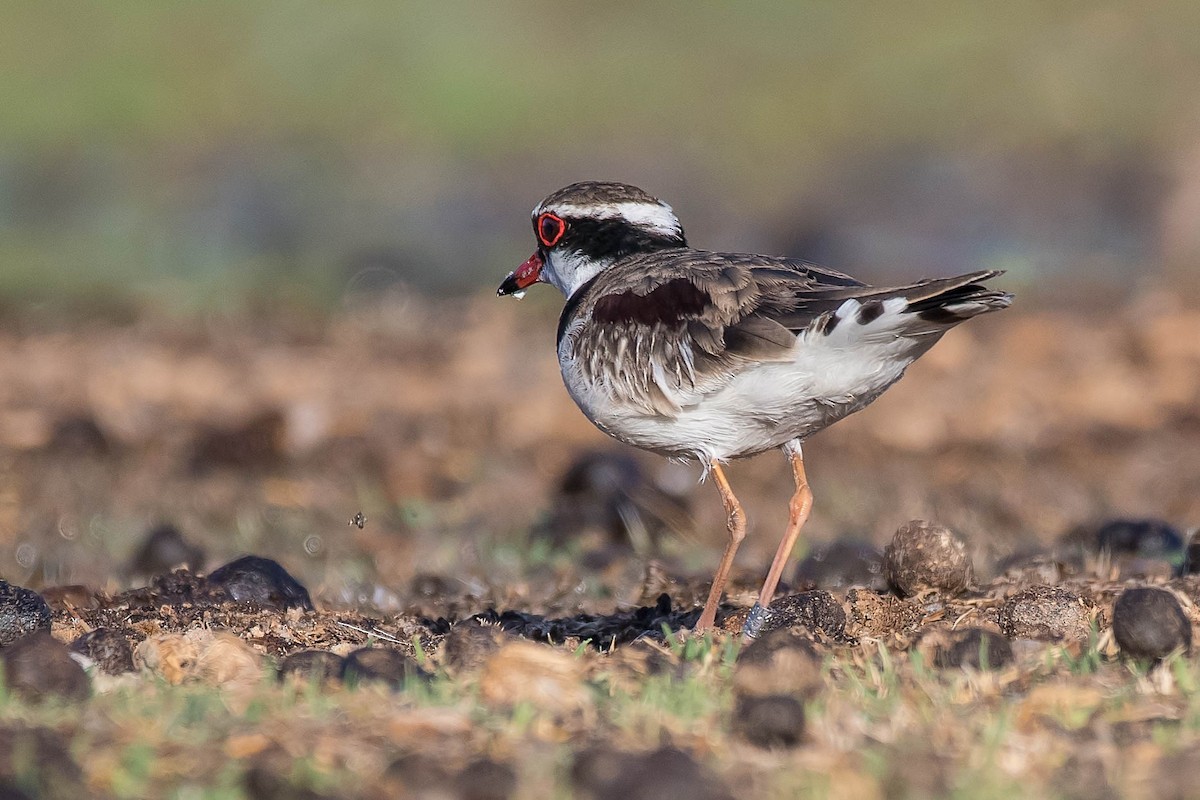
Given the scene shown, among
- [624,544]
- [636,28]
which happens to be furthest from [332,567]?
[636,28]

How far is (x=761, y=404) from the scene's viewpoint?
597 centimetres

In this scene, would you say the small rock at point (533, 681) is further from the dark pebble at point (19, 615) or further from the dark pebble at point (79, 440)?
the dark pebble at point (79, 440)

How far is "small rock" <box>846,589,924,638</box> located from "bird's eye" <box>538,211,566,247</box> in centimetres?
211

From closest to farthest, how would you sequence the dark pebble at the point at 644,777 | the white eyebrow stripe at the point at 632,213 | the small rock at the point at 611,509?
the dark pebble at the point at 644,777
the white eyebrow stripe at the point at 632,213
the small rock at the point at 611,509

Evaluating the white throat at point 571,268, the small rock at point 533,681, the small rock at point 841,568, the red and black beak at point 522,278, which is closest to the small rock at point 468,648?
the small rock at point 533,681

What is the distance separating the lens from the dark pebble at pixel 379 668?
4.77 meters

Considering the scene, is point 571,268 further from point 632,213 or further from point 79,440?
point 79,440

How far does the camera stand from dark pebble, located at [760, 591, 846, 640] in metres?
5.66

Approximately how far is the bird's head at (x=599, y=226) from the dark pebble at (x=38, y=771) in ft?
12.6

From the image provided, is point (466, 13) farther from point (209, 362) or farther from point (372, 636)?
point (372, 636)

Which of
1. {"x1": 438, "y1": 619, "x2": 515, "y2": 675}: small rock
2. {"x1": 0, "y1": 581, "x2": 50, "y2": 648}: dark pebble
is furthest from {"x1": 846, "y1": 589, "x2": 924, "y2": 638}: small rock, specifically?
{"x1": 0, "y1": 581, "x2": 50, "y2": 648}: dark pebble

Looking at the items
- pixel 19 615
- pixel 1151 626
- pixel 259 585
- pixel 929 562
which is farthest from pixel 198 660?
pixel 1151 626

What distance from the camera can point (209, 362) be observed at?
1166 cm

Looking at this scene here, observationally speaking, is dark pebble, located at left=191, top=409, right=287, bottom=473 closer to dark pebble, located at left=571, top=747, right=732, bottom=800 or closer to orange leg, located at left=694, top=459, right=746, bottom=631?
orange leg, located at left=694, top=459, right=746, bottom=631
